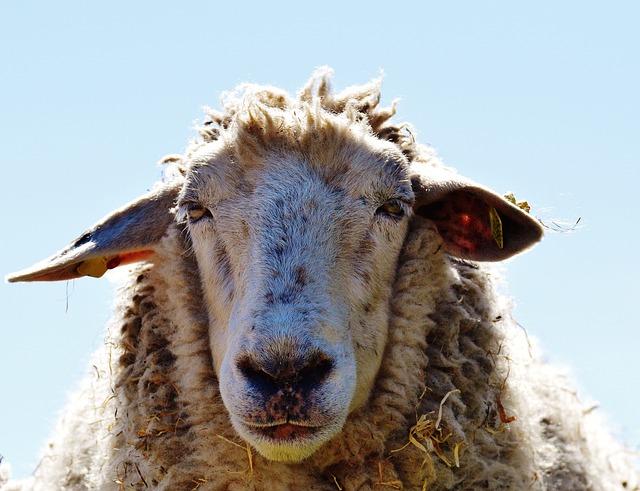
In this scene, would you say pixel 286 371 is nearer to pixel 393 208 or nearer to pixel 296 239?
pixel 296 239

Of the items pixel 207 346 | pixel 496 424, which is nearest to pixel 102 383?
pixel 207 346

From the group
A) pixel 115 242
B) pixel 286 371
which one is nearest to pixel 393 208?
pixel 286 371

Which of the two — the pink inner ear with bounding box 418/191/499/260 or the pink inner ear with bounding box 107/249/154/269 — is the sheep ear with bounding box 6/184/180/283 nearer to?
the pink inner ear with bounding box 107/249/154/269

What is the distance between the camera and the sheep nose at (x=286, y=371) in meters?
3.63

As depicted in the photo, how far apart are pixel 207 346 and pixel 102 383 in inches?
35.2

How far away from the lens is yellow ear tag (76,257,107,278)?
4.81 m

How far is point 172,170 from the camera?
A: 5.14 m

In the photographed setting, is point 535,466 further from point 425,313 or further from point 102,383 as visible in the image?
point 102,383

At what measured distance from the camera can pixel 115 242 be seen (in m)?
4.73

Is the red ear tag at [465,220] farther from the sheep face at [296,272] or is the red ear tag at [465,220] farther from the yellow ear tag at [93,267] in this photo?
the yellow ear tag at [93,267]

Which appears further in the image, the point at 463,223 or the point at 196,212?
the point at 463,223

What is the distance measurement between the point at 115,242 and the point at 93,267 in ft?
0.69

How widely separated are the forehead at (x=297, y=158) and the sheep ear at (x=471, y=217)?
0.62 feet

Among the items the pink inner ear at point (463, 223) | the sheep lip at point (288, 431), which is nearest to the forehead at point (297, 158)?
the pink inner ear at point (463, 223)
